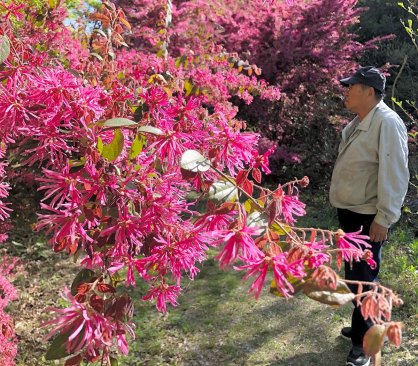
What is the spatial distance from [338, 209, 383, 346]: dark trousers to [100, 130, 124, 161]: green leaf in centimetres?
189

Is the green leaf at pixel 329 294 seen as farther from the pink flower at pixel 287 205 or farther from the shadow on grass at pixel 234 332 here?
the shadow on grass at pixel 234 332

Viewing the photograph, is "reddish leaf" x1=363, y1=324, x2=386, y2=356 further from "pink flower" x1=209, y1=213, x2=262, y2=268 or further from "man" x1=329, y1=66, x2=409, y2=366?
"man" x1=329, y1=66, x2=409, y2=366

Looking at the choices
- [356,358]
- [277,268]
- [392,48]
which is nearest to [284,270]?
[277,268]

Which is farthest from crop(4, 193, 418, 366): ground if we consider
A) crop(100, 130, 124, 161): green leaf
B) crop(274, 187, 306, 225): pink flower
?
crop(100, 130, 124, 161): green leaf

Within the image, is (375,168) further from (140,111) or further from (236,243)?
(236,243)

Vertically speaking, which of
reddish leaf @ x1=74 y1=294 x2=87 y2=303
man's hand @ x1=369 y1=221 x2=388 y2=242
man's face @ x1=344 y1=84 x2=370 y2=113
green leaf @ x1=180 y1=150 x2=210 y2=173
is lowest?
man's hand @ x1=369 y1=221 x2=388 y2=242

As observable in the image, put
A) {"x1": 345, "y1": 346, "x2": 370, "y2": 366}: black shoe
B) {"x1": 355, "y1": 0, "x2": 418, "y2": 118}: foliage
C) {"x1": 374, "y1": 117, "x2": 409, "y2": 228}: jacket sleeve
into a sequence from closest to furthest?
{"x1": 374, "y1": 117, "x2": 409, "y2": 228}: jacket sleeve
{"x1": 345, "y1": 346, "x2": 370, "y2": 366}: black shoe
{"x1": 355, "y1": 0, "x2": 418, "y2": 118}: foliage

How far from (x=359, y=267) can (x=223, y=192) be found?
72.4 inches

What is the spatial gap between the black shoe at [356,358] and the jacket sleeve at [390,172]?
0.81m

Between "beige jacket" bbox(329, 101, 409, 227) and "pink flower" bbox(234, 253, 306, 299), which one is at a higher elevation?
"pink flower" bbox(234, 253, 306, 299)

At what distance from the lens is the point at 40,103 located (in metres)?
1.03

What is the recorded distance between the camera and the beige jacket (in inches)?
96.7

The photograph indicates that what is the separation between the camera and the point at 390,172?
2457mm

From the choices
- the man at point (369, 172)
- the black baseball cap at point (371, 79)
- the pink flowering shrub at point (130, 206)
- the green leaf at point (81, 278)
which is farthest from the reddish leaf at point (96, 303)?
the black baseball cap at point (371, 79)
